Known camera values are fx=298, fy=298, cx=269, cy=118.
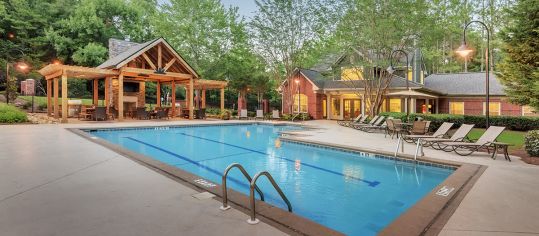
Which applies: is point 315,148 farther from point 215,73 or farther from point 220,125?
point 215,73

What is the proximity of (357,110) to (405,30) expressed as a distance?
10.1 metres

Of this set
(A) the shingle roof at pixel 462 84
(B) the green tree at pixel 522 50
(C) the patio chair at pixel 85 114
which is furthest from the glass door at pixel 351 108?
(C) the patio chair at pixel 85 114

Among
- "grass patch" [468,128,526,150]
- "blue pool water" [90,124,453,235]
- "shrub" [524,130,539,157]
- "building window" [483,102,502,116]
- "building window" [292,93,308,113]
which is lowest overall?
"blue pool water" [90,124,453,235]

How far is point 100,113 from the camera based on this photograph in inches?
749

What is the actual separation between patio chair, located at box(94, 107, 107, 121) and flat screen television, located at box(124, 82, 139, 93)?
18.2 ft

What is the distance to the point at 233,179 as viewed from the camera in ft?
22.7

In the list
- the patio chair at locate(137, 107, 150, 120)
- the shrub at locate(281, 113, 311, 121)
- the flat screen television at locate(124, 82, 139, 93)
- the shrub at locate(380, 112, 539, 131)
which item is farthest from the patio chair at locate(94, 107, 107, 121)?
the shrub at locate(380, 112, 539, 131)

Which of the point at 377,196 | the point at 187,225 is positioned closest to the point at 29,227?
the point at 187,225

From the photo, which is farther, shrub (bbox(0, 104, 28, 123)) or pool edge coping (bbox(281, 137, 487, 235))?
shrub (bbox(0, 104, 28, 123))

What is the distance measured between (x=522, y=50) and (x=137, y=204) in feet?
43.5

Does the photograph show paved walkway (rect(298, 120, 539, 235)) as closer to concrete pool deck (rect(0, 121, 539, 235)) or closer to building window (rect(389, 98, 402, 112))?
concrete pool deck (rect(0, 121, 539, 235))

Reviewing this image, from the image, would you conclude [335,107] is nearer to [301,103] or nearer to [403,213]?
[301,103]

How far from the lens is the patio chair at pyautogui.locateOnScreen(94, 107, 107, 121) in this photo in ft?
61.7

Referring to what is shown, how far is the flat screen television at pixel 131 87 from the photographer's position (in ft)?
80.0
